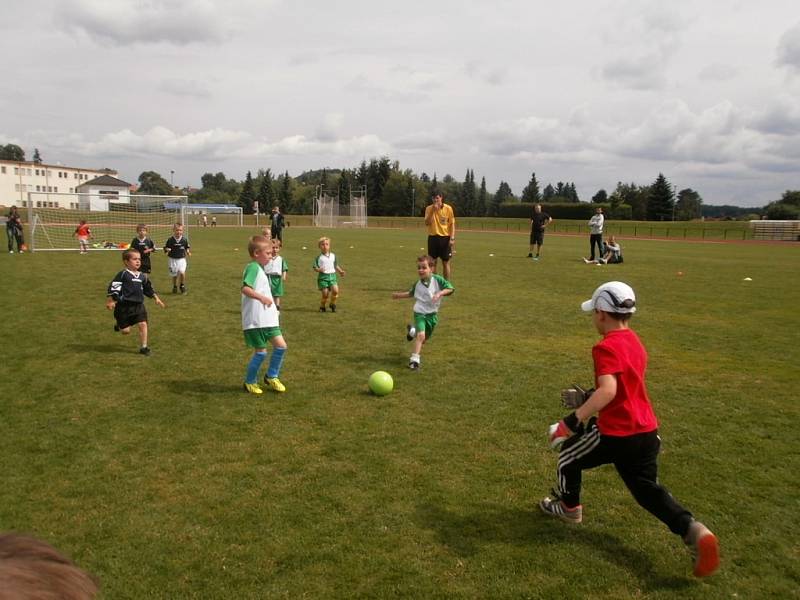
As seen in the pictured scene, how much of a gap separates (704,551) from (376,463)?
9.20ft

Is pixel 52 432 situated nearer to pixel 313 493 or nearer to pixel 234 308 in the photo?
pixel 313 493

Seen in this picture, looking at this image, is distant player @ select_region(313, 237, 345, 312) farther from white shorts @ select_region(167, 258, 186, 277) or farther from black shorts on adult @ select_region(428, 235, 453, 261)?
white shorts @ select_region(167, 258, 186, 277)

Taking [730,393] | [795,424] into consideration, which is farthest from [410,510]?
[730,393]

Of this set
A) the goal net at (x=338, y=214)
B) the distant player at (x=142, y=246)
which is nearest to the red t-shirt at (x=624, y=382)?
the distant player at (x=142, y=246)

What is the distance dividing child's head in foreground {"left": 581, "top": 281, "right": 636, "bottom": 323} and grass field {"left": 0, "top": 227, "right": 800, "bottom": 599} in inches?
66.6

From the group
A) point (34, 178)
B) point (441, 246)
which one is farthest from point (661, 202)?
point (34, 178)

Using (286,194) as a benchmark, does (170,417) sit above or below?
below

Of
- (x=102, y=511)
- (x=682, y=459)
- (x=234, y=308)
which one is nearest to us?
(x=102, y=511)

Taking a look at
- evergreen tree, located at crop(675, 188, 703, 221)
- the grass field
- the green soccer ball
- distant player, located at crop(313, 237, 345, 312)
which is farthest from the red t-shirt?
evergreen tree, located at crop(675, 188, 703, 221)

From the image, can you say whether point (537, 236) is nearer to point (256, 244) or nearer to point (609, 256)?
point (609, 256)

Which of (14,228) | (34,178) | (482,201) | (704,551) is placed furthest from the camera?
(482,201)

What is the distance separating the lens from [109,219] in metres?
38.8

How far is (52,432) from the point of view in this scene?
6270 mm

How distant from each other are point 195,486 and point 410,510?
189cm
